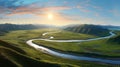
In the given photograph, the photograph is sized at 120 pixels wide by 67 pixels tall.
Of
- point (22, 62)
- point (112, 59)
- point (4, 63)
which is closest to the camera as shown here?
point (4, 63)

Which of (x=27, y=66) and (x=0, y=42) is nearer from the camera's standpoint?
(x=27, y=66)

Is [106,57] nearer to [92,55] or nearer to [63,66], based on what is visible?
[92,55]

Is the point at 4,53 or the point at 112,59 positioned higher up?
the point at 4,53

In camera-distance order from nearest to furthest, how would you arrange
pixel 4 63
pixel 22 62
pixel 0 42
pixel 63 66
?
pixel 4 63 → pixel 22 62 → pixel 63 66 → pixel 0 42

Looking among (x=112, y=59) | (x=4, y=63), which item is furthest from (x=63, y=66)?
(x=112, y=59)

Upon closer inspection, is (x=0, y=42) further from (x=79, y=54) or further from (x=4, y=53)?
(x=79, y=54)

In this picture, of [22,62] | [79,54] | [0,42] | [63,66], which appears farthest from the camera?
[79,54]

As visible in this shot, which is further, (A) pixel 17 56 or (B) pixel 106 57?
(B) pixel 106 57

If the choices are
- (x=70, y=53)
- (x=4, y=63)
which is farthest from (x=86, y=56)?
(x=4, y=63)

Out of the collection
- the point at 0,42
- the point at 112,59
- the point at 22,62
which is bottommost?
the point at 112,59
